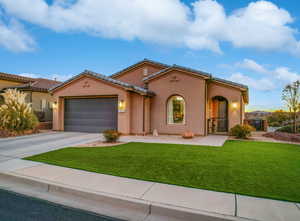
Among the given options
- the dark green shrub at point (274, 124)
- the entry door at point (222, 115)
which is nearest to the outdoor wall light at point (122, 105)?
the entry door at point (222, 115)

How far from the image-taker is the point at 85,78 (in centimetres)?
1316

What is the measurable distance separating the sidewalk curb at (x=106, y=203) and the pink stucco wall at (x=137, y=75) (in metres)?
12.8

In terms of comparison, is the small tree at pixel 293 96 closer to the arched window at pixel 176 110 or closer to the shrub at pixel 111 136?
the arched window at pixel 176 110

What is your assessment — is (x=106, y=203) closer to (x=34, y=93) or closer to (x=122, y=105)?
(x=122, y=105)

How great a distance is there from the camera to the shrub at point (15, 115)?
11.6m

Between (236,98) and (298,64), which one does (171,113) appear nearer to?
(236,98)

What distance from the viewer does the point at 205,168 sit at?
498 centimetres

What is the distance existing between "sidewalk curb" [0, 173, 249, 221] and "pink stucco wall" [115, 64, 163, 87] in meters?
12.8

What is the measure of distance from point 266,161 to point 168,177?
11.4 feet

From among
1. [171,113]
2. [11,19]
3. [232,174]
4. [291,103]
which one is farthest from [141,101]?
[11,19]

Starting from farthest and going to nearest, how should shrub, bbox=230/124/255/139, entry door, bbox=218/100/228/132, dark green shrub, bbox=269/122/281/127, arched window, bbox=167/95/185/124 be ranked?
dark green shrub, bbox=269/122/281/127, entry door, bbox=218/100/228/132, arched window, bbox=167/95/185/124, shrub, bbox=230/124/255/139

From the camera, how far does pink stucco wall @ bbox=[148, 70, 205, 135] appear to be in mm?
11844

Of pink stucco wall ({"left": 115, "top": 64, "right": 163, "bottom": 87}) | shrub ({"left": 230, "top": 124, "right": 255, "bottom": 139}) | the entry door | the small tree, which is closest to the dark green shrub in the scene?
the small tree

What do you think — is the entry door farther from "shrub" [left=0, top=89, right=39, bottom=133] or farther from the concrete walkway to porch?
"shrub" [left=0, top=89, right=39, bottom=133]
